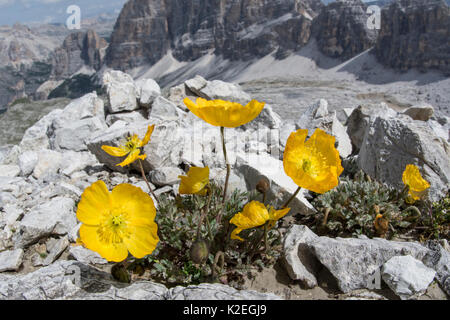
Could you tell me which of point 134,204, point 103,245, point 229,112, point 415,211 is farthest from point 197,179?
point 415,211

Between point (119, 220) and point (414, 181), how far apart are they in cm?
353

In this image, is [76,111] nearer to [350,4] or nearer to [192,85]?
[192,85]

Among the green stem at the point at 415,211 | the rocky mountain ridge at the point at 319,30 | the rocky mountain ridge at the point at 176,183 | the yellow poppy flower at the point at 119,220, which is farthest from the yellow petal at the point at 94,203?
the rocky mountain ridge at the point at 319,30

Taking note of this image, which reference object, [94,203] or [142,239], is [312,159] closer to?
[142,239]

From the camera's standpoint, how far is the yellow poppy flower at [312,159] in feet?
8.60

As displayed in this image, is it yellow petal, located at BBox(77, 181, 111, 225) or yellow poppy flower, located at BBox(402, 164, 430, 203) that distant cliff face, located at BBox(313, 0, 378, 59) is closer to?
yellow poppy flower, located at BBox(402, 164, 430, 203)

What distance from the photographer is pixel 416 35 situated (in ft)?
383

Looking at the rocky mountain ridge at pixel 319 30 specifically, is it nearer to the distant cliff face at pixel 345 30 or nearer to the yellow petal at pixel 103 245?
the distant cliff face at pixel 345 30

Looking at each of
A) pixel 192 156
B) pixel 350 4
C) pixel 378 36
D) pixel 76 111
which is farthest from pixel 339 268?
pixel 350 4

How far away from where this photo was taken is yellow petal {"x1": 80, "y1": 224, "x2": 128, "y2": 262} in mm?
2355

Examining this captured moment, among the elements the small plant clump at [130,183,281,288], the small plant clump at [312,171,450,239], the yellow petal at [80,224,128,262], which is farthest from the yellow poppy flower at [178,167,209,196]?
the small plant clump at [312,171,450,239]

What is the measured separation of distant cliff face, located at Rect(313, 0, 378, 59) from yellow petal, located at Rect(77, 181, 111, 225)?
154 m

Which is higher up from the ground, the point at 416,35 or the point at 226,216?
the point at 416,35

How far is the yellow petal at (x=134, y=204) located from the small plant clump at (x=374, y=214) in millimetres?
2339
